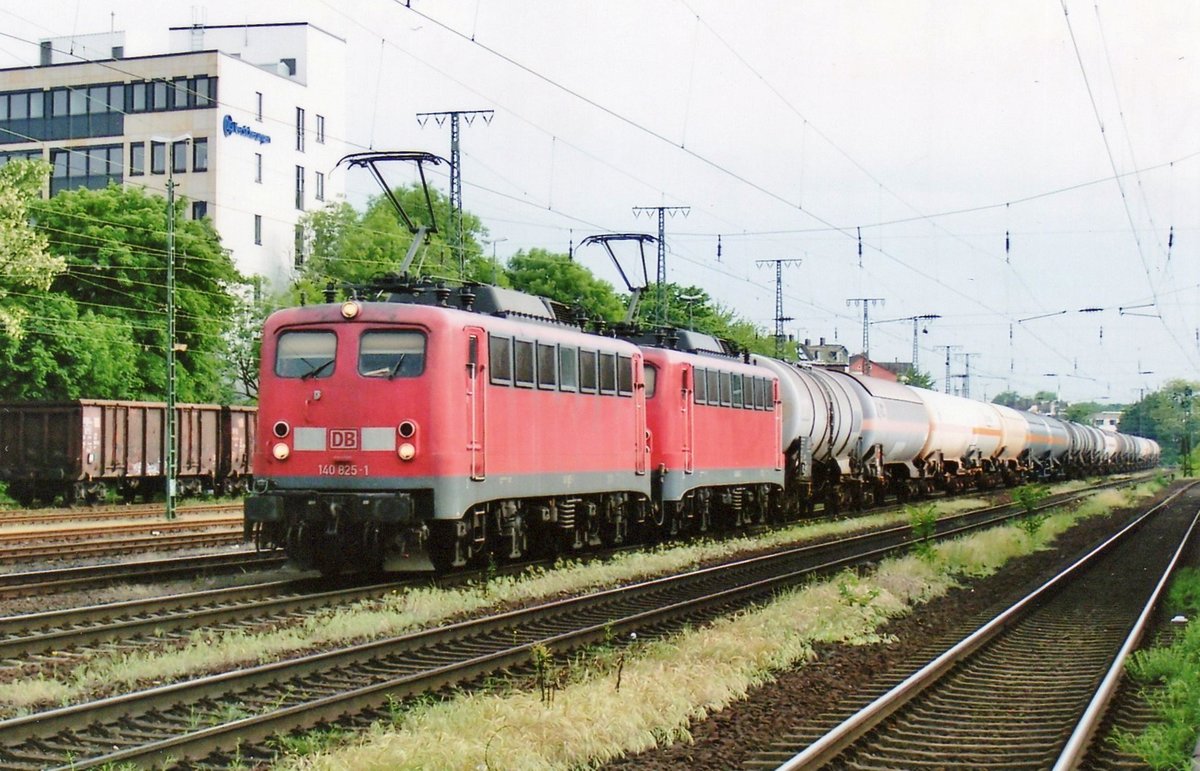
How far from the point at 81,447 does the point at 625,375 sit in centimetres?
1879

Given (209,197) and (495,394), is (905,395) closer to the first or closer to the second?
(495,394)

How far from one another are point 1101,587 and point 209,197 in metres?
50.6

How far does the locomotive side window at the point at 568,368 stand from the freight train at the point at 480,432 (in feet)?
0.13

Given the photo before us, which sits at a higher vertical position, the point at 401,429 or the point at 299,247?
the point at 299,247

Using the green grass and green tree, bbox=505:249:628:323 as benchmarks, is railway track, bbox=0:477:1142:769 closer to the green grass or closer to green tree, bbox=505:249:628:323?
the green grass

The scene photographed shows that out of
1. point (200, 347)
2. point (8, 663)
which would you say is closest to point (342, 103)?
point (200, 347)

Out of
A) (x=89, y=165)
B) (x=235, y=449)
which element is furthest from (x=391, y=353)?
(x=89, y=165)

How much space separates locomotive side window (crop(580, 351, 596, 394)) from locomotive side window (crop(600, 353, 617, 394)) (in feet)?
0.99

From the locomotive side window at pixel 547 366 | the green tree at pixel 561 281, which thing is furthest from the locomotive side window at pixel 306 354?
the green tree at pixel 561 281

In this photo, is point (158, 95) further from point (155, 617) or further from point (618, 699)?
point (618, 699)

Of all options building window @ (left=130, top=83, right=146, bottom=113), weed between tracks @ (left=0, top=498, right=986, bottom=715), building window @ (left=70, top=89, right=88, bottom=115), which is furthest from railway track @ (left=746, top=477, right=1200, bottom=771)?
building window @ (left=70, top=89, right=88, bottom=115)

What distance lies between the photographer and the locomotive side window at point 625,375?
68.9 ft

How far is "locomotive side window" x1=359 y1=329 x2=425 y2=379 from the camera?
52.5 feet

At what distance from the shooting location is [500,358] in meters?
17.3
